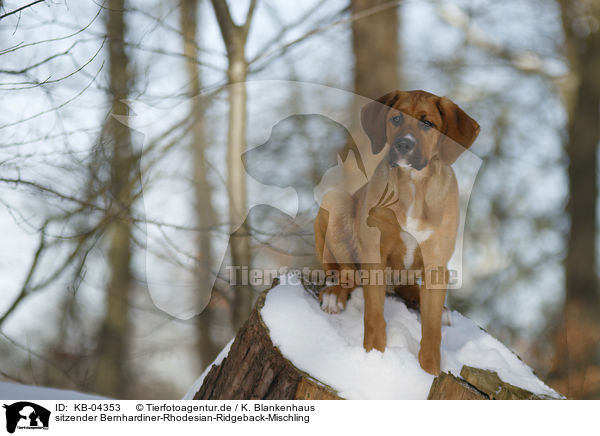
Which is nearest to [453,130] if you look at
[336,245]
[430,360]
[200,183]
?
Result: [336,245]

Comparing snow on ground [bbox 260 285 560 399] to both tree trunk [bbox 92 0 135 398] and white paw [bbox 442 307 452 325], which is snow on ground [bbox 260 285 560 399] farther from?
tree trunk [bbox 92 0 135 398]

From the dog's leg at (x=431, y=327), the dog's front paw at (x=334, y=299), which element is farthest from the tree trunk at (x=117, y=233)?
the dog's leg at (x=431, y=327)

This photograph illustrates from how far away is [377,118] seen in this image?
3.90ft

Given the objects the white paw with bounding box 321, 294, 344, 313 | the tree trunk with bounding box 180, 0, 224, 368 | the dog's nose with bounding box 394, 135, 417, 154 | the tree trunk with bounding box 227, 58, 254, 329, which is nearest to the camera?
the dog's nose with bounding box 394, 135, 417, 154

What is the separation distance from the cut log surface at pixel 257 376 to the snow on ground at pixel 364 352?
26 mm

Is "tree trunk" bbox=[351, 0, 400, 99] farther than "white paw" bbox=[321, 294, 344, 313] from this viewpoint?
Yes

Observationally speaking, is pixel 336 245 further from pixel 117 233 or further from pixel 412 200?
pixel 117 233

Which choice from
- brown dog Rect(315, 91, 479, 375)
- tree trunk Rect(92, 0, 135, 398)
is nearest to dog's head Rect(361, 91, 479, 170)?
brown dog Rect(315, 91, 479, 375)

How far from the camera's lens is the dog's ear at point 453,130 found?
1.15 metres

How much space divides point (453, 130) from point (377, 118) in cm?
19

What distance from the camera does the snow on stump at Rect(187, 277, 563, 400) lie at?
4.08 feet

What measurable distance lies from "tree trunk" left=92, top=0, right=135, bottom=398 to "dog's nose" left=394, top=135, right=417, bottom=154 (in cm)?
103
